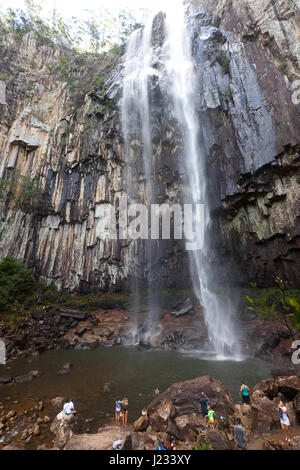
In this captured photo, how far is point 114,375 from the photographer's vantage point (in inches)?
434

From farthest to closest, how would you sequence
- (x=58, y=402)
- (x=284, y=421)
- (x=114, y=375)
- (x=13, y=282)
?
(x=13, y=282) → (x=114, y=375) → (x=58, y=402) → (x=284, y=421)

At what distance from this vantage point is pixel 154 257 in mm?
21312

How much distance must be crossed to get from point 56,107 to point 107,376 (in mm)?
30306

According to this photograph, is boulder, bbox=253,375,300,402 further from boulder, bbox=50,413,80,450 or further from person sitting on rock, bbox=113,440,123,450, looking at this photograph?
boulder, bbox=50,413,80,450

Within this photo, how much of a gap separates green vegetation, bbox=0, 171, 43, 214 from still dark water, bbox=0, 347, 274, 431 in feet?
54.4

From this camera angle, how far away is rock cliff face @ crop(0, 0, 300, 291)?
16.0m

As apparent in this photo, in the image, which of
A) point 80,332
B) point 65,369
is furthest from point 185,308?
point 65,369

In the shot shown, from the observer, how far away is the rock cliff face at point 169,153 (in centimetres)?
1596

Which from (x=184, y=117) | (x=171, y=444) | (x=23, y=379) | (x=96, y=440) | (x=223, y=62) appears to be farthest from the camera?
(x=184, y=117)

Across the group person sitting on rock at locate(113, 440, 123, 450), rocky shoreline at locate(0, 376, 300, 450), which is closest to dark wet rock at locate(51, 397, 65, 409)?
rocky shoreline at locate(0, 376, 300, 450)

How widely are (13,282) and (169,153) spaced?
18.5 m

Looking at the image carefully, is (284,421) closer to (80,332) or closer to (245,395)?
(245,395)
